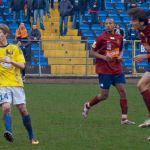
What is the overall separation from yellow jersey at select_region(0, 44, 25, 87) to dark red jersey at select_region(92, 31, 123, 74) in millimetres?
3329

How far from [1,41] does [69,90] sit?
12146 mm

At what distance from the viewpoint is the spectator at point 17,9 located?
106 ft

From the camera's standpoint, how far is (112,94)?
2147 centimetres

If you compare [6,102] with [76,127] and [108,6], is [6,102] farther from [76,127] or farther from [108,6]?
[108,6]

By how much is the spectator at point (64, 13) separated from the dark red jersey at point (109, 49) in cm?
1743

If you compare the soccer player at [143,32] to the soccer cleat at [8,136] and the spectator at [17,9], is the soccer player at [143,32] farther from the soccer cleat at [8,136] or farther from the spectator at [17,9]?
the spectator at [17,9]

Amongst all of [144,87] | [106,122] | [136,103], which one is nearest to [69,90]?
[136,103]

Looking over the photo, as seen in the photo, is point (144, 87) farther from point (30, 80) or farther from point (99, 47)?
point (30, 80)

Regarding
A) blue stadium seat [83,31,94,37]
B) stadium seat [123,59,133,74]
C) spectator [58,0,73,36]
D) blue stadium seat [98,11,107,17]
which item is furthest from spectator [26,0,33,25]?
stadium seat [123,59,133,74]

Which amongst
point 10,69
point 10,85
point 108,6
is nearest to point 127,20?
point 108,6

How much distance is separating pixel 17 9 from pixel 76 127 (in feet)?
66.5

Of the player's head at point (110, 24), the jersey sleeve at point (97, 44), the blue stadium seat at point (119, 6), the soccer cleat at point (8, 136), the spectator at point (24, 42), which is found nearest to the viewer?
the soccer cleat at point (8, 136)

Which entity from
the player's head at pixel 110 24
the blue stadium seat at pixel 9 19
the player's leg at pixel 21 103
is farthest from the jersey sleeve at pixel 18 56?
the blue stadium seat at pixel 9 19

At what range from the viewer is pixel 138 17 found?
1131 centimetres
